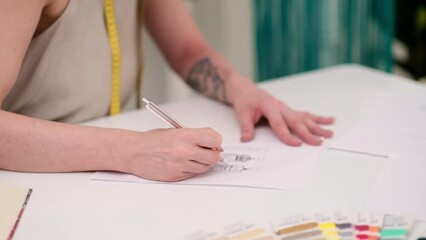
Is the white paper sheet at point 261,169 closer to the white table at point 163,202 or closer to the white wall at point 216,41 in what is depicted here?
the white table at point 163,202

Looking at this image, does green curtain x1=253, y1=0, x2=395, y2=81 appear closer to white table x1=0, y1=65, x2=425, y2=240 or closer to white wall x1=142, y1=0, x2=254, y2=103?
white wall x1=142, y1=0, x2=254, y2=103

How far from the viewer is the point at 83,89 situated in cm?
121

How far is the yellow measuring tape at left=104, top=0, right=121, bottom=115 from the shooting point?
1.22 m

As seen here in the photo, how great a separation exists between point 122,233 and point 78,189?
0.15 meters

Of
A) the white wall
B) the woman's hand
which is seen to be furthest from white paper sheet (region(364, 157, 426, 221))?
the white wall

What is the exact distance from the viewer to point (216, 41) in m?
2.17

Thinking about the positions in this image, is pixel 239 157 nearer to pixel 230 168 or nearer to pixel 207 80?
pixel 230 168

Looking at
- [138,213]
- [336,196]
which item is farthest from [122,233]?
[336,196]

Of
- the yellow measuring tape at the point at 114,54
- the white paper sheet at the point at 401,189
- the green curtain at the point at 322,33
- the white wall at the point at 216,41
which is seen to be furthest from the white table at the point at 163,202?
the white wall at the point at 216,41

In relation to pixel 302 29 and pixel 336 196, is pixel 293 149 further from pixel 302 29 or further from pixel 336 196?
pixel 302 29

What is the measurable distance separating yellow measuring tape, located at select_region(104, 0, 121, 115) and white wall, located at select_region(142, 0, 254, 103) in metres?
0.76

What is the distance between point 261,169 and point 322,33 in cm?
107

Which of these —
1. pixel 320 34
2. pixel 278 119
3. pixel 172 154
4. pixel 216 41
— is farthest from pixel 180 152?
pixel 216 41

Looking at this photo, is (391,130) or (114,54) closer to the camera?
(391,130)
